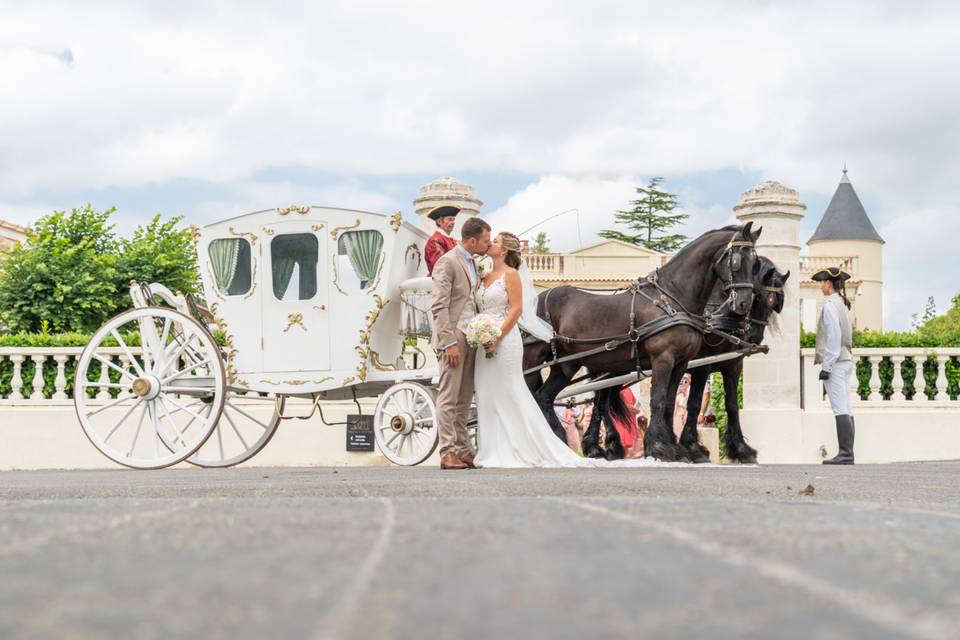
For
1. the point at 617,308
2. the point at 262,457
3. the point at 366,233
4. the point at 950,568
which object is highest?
the point at 366,233

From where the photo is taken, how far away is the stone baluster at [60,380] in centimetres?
1412

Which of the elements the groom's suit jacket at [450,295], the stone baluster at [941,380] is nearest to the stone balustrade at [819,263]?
the stone baluster at [941,380]

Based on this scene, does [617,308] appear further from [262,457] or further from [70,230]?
[70,230]

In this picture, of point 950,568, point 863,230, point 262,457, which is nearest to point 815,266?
point 863,230

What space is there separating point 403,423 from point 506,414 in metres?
1.89

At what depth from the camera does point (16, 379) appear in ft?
46.3

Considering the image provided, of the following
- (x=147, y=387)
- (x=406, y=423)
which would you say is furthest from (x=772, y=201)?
(x=147, y=387)

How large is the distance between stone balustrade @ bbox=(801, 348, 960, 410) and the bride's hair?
7.40 m

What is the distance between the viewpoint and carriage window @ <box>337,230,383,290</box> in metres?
9.72

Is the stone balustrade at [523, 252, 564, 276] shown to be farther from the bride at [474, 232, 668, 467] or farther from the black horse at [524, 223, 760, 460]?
the bride at [474, 232, 668, 467]

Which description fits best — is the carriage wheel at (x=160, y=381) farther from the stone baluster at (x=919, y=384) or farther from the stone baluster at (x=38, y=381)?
the stone baluster at (x=919, y=384)

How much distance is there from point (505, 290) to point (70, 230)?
23.9 m

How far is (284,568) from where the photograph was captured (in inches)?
83.0

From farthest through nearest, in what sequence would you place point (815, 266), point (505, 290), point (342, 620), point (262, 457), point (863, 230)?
point (863, 230) → point (815, 266) → point (262, 457) → point (505, 290) → point (342, 620)
